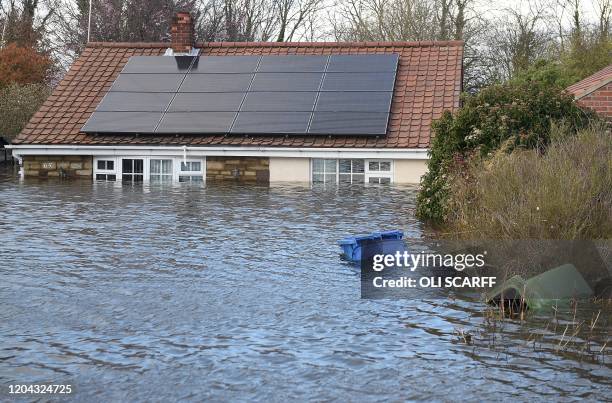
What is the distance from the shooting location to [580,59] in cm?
3762

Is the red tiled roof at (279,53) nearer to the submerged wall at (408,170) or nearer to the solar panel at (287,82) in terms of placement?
the submerged wall at (408,170)

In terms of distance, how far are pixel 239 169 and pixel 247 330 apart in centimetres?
1807

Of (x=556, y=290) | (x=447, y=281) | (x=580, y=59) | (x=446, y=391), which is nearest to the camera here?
(x=446, y=391)

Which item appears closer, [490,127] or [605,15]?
[490,127]

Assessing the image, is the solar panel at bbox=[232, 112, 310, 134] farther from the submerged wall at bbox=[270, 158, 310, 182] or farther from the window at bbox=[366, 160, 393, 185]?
the window at bbox=[366, 160, 393, 185]

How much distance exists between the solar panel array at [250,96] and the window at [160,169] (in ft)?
2.94

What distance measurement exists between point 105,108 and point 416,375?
Answer: 22349mm

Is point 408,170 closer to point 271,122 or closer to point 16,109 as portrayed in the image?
point 271,122

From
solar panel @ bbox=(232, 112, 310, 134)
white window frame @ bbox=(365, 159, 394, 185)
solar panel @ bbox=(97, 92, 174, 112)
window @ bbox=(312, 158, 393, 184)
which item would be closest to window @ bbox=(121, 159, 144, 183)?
solar panel @ bbox=(97, 92, 174, 112)

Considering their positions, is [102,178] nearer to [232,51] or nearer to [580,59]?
[232,51]

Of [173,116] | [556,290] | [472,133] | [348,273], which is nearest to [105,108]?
[173,116]

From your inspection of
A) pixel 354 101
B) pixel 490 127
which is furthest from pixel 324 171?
pixel 490 127

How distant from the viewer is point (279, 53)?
3158cm

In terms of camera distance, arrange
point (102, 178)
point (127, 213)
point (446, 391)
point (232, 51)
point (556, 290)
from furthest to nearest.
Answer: point (232, 51), point (102, 178), point (127, 213), point (556, 290), point (446, 391)
